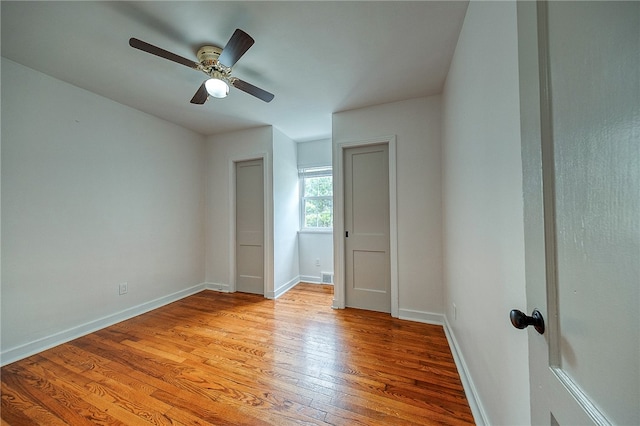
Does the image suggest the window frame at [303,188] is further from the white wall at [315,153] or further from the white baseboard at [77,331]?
the white baseboard at [77,331]

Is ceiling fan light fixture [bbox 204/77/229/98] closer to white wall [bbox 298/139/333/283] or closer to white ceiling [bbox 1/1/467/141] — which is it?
white ceiling [bbox 1/1/467/141]

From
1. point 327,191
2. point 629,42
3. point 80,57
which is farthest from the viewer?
point 327,191

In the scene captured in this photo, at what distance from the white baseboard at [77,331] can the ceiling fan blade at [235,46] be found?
9.36ft

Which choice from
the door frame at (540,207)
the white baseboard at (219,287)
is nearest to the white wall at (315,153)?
the white baseboard at (219,287)

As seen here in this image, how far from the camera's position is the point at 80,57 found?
1873 millimetres

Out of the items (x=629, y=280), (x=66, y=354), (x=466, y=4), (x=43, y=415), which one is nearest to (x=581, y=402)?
(x=629, y=280)

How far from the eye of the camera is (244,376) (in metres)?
1.66

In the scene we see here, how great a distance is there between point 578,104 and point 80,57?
10.0ft

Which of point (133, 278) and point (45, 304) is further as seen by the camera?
point (133, 278)

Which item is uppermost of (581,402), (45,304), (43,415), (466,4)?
(466,4)

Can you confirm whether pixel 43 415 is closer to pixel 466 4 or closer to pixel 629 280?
pixel 629 280

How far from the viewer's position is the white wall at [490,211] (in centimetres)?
87

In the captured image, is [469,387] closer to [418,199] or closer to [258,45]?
[418,199]

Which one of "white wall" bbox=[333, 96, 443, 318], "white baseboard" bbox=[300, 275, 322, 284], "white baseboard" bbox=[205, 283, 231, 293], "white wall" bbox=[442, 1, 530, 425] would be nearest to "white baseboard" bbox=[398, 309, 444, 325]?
"white wall" bbox=[333, 96, 443, 318]
